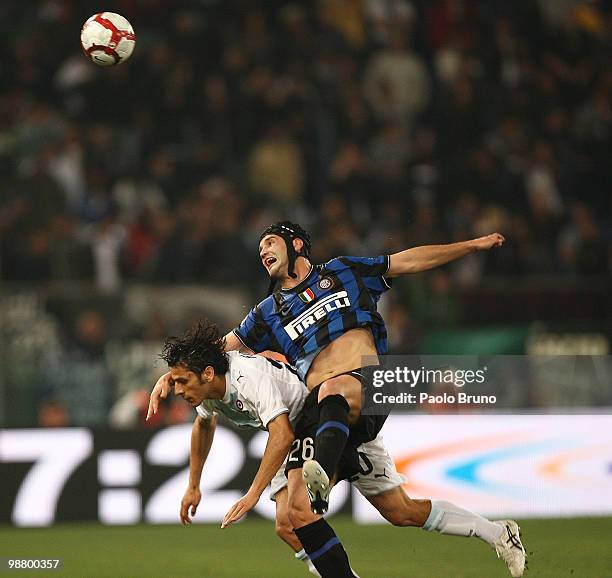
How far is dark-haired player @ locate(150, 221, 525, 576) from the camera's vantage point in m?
6.50

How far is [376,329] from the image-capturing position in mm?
6773

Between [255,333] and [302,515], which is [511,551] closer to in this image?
[302,515]

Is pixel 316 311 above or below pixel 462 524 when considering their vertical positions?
above

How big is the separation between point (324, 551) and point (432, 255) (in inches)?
65.9

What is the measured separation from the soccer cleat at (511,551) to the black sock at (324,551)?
940mm

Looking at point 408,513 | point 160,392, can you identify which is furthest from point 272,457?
point 408,513

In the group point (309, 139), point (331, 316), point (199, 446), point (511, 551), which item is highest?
point (309, 139)

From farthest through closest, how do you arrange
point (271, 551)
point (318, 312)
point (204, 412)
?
point (271, 551), point (318, 312), point (204, 412)

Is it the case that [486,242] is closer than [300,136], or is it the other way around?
[486,242]

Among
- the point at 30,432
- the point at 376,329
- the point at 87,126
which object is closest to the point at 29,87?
the point at 87,126

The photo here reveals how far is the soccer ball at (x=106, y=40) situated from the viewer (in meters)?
8.48

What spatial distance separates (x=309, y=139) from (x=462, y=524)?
7.69m

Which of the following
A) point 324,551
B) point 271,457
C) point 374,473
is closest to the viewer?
point 271,457

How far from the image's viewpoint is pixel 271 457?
19.0ft
